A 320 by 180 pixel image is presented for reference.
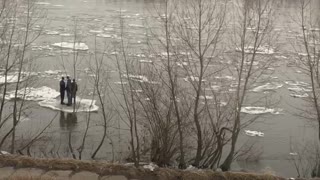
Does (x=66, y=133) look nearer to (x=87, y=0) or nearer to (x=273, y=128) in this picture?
(x=273, y=128)

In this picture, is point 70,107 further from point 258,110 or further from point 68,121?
point 258,110

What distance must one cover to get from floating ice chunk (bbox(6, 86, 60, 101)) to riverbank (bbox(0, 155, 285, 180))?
7017 millimetres

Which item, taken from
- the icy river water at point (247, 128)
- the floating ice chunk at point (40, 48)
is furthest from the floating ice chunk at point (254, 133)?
the floating ice chunk at point (40, 48)

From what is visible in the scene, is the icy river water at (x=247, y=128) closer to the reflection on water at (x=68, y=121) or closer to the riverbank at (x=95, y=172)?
the reflection on water at (x=68, y=121)

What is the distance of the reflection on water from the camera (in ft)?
43.7

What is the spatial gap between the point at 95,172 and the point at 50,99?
781cm

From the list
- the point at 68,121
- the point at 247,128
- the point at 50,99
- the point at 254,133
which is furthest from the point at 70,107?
the point at 254,133

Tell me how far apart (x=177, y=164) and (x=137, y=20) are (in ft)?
72.2

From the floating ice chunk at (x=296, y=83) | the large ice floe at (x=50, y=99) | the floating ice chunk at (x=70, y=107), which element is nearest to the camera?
the floating ice chunk at (x=70, y=107)

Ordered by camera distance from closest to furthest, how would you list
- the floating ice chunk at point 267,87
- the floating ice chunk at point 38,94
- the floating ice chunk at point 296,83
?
the floating ice chunk at point 38,94
the floating ice chunk at point 267,87
the floating ice chunk at point 296,83

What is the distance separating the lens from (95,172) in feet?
27.8

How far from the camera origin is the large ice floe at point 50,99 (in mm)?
14773

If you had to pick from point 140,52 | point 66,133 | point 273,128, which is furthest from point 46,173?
point 140,52

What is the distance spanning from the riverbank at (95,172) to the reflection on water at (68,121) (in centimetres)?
452
